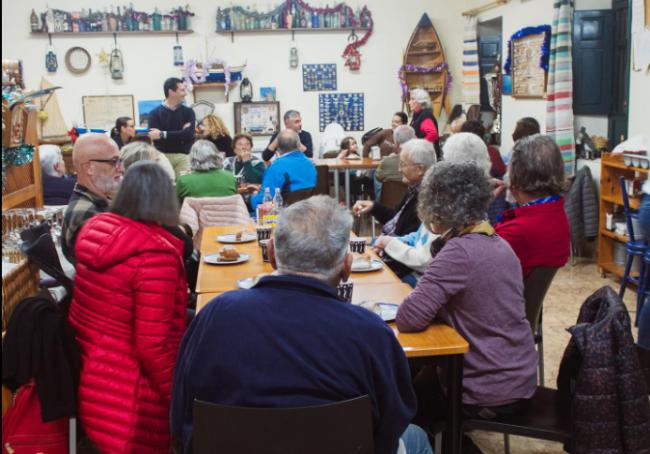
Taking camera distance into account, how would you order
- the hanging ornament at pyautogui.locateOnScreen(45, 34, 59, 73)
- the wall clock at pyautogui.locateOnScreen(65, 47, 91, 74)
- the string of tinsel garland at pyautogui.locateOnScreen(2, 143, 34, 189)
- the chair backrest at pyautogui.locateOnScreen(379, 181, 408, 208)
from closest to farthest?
the string of tinsel garland at pyautogui.locateOnScreen(2, 143, 34, 189) < the chair backrest at pyautogui.locateOnScreen(379, 181, 408, 208) < the hanging ornament at pyautogui.locateOnScreen(45, 34, 59, 73) < the wall clock at pyautogui.locateOnScreen(65, 47, 91, 74)

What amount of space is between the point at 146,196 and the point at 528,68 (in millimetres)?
6435

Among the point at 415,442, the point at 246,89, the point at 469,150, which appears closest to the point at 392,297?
the point at 415,442

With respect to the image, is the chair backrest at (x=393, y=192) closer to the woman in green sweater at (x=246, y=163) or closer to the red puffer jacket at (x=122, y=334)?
the woman in green sweater at (x=246, y=163)

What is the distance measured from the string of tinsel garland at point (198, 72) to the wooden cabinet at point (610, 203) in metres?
5.66

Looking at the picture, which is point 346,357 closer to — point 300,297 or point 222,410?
point 300,297

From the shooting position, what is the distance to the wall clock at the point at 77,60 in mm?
9992

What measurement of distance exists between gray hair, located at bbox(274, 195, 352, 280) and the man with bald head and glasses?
1.40 m

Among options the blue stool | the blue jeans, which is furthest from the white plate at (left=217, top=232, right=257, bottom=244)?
the blue stool

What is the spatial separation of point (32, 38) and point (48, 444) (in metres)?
8.79

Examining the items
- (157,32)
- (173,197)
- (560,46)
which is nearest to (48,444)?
(173,197)

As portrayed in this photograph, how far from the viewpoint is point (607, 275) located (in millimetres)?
6133

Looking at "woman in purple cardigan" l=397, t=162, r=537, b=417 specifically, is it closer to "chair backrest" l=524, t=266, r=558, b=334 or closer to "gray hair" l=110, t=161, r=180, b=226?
"chair backrest" l=524, t=266, r=558, b=334

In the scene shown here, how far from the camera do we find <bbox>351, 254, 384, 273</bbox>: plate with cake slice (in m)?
3.19

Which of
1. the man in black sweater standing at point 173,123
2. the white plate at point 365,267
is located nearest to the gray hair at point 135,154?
the white plate at point 365,267
